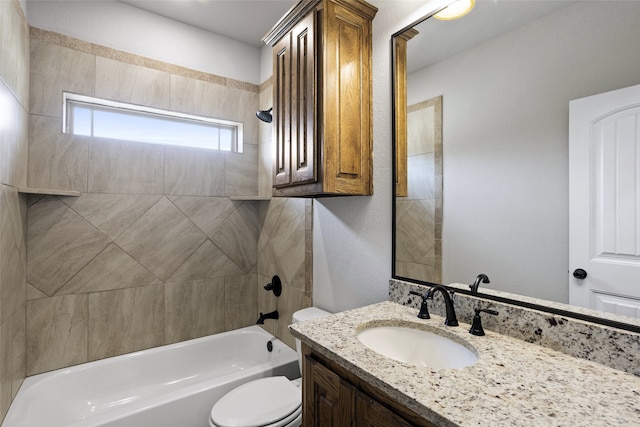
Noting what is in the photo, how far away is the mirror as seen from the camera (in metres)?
0.94

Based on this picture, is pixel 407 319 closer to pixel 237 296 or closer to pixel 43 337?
pixel 237 296

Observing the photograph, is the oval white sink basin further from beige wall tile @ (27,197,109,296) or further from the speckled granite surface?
beige wall tile @ (27,197,109,296)

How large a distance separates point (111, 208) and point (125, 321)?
0.83 m

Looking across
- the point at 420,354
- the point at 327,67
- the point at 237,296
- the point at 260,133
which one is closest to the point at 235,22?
the point at 260,133

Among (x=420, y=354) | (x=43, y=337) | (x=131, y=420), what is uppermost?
(x=420, y=354)

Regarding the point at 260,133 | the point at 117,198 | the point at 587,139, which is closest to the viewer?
the point at 587,139

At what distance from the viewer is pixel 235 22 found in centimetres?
243

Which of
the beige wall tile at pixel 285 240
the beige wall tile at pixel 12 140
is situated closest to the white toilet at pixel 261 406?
the beige wall tile at pixel 285 240

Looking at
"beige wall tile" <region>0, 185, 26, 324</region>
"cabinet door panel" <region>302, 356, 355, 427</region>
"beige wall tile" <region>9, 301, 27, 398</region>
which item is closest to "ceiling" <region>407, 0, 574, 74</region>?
"cabinet door panel" <region>302, 356, 355, 427</region>

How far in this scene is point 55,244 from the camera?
6.56 feet

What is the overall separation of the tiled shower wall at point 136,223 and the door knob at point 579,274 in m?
1.57

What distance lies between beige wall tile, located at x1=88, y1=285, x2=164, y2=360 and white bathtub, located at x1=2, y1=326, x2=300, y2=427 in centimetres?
7

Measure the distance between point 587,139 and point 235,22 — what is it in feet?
8.15

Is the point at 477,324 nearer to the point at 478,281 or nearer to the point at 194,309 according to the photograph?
the point at 478,281
